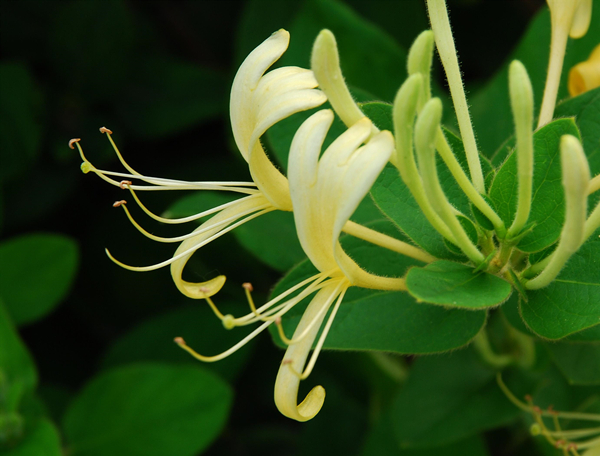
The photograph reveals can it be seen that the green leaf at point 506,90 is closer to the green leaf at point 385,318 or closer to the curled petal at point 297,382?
the green leaf at point 385,318

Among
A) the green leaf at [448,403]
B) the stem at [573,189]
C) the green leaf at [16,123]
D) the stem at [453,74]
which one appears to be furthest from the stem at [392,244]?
the green leaf at [16,123]

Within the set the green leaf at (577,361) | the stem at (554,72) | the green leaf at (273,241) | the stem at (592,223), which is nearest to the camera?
the stem at (592,223)

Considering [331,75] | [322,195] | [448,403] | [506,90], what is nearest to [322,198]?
[322,195]

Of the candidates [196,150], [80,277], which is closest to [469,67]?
[196,150]

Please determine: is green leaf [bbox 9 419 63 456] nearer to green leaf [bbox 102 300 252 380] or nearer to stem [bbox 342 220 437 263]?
green leaf [bbox 102 300 252 380]

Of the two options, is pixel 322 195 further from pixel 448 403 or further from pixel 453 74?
pixel 448 403

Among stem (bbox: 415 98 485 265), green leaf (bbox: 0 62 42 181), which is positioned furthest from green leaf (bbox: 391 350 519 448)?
green leaf (bbox: 0 62 42 181)
